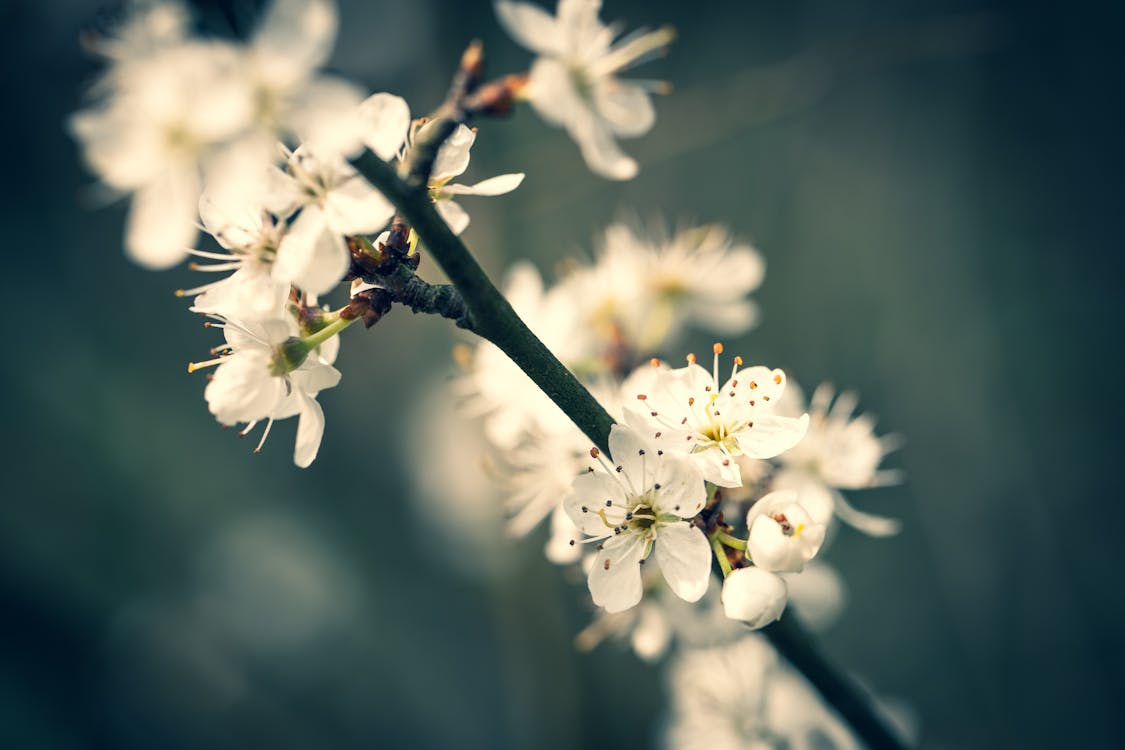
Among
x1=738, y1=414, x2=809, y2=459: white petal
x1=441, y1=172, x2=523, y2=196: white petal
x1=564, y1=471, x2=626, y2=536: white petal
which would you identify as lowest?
x1=564, y1=471, x2=626, y2=536: white petal

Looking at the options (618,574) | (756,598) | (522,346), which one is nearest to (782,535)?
(756,598)

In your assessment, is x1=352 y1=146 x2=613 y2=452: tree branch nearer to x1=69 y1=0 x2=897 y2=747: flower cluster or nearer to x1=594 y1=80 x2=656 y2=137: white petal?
x1=69 y1=0 x2=897 y2=747: flower cluster

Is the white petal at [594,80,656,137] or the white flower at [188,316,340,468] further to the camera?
the white petal at [594,80,656,137]

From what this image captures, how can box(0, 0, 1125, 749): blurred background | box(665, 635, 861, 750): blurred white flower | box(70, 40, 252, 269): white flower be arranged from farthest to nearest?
box(0, 0, 1125, 749): blurred background, box(665, 635, 861, 750): blurred white flower, box(70, 40, 252, 269): white flower

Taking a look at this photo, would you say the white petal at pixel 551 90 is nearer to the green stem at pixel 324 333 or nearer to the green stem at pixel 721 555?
the green stem at pixel 324 333

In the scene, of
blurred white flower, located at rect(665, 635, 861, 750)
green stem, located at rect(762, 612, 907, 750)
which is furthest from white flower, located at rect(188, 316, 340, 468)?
blurred white flower, located at rect(665, 635, 861, 750)

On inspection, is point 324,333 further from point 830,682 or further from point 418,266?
point 830,682

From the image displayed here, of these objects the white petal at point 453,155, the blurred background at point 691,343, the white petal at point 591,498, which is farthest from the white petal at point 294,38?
the blurred background at point 691,343
